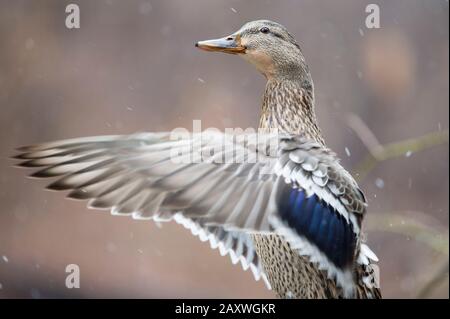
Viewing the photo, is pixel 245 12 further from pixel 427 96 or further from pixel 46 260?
pixel 46 260

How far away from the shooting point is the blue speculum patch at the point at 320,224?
10.9 ft

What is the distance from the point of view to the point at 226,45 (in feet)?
14.2

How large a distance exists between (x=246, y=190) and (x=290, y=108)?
101cm

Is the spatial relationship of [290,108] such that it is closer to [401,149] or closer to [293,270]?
[401,149]

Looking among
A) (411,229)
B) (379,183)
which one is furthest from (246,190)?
(379,183)

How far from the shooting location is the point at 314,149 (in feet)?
11.6

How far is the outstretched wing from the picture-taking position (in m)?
3.20

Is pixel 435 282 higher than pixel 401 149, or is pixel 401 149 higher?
pixel 401 149

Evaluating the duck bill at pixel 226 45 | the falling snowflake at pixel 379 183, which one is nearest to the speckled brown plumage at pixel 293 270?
the duck bill at pixel 226 45

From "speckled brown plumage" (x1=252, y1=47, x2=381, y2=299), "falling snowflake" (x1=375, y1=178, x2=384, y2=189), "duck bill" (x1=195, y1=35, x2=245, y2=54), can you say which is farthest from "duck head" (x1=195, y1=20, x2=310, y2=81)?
"falling snowflake" (x1=375, y1=178, x2=384, y2=189)

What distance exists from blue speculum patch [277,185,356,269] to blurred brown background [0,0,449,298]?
5042 millimetres

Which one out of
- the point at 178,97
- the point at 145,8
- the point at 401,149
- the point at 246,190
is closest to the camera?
the point at 246,190

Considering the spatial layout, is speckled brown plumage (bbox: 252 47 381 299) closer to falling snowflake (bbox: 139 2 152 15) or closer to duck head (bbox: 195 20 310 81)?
duck head (bbox: 195 20 310 81)

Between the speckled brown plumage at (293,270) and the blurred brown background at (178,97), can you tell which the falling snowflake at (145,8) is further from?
the speckled brown plumage at (293,270)
